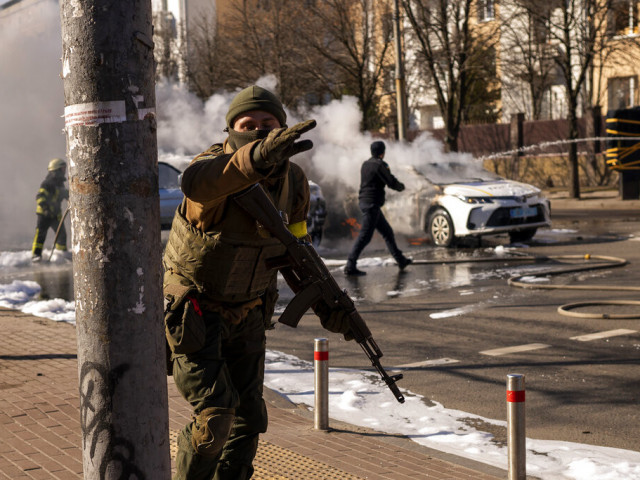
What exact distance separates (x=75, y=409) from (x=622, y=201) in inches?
871

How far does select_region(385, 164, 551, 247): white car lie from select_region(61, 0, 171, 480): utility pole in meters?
13.0

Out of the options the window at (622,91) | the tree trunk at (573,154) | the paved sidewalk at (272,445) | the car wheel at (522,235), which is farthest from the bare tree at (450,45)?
the paved sidewalk at (272,445)

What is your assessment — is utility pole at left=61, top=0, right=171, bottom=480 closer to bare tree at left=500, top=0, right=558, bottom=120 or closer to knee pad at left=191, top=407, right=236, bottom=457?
knee pad at left=191, top=407, right=236, bottom=457

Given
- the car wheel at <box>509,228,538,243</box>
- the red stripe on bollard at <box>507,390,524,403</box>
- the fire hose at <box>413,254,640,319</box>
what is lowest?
the fire hose at <box>413,254,640,319</box>

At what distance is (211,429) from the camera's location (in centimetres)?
357

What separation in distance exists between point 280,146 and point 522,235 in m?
14.0

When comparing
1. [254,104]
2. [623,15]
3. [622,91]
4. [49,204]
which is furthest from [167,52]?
[254,104]

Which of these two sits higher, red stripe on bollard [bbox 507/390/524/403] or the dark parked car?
the dark parked car

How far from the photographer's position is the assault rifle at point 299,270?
3.52m

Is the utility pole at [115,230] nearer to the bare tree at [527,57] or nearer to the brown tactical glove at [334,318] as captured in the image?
the brown tactical glove at [334,318]

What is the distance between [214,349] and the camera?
3670mm

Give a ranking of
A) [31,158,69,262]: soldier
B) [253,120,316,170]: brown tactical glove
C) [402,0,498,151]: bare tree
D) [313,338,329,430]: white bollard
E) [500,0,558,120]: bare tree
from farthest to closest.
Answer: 1. [500,0,558,120]: bare tree
2. [402,0,498,151]: bare tree
3. [31,158,69,262]: soldier
4. [313,338,329,430]: white bollard
5. [253,120,316,170]: brown tactical glove

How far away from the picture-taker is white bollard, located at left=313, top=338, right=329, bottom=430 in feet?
18.5

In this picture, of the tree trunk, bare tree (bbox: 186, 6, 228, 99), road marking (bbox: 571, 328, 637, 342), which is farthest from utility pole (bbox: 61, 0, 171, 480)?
bare tree (bbox: 186, 6, 228, 99)
